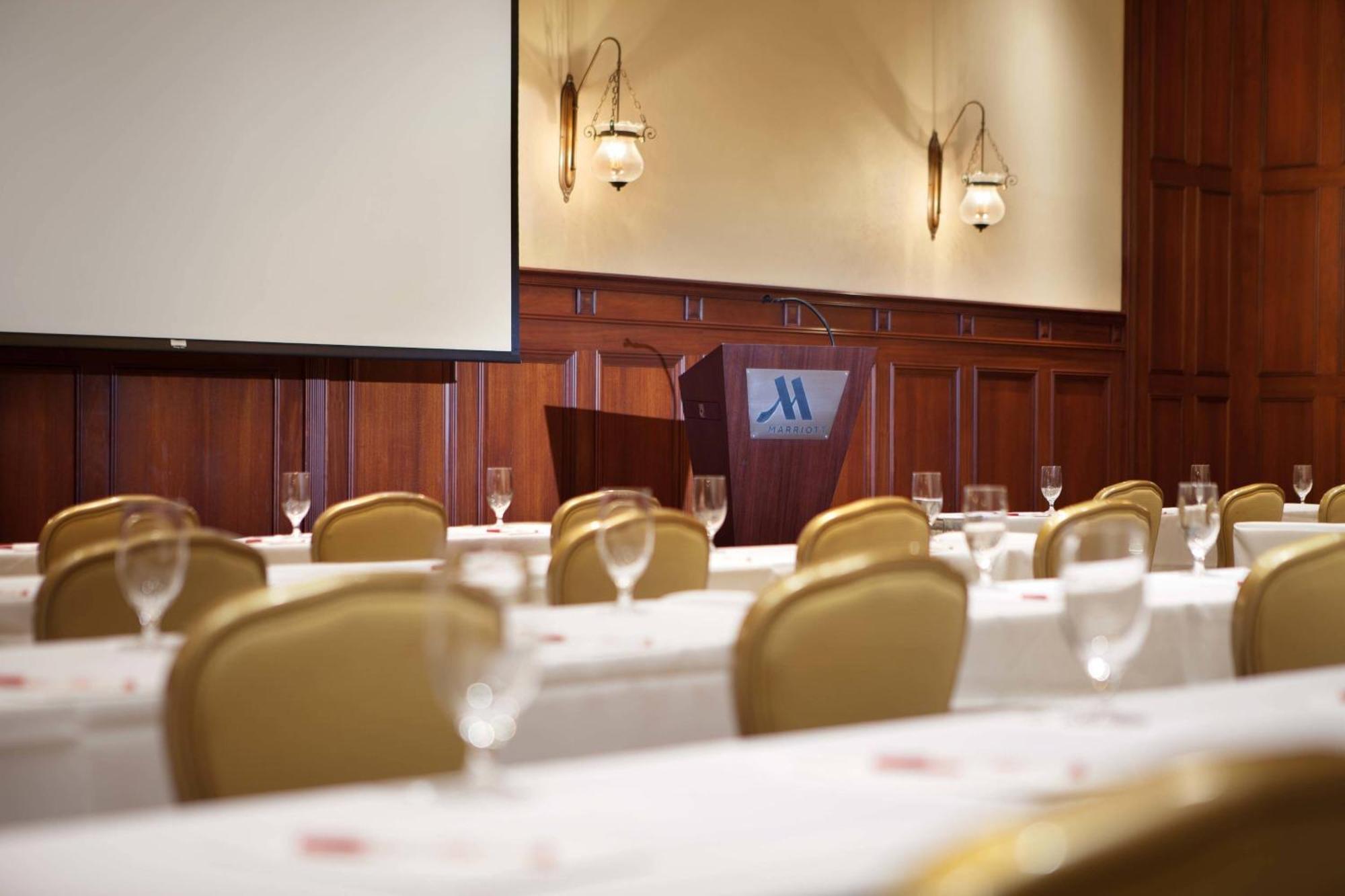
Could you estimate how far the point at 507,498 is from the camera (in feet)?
16.4

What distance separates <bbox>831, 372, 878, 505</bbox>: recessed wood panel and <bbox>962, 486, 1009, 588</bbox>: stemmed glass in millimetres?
5705

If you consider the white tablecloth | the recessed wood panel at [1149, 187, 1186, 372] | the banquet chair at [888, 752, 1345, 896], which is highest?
the recessed wood panel at [1149, 187, 1186, 372]

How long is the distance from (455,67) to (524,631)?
619 cm

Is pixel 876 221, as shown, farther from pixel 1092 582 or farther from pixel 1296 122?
pixel 1092 582

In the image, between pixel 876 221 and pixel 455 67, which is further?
pixel 876 221

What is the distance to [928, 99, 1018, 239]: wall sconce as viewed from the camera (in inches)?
341

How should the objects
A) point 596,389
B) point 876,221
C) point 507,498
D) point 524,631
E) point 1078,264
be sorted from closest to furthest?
1. point 524,631
2. point 507,498
3. point 596,389
4. point 876,221
5. point 1078,264

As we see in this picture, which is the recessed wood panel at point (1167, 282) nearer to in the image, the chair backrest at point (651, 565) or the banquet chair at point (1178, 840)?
the chair backrest at point (651, 565)

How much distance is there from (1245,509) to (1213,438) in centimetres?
497

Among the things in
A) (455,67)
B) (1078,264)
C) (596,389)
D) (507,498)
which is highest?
(455,67)

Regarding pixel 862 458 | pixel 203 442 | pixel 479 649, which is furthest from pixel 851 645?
pixel 862 458

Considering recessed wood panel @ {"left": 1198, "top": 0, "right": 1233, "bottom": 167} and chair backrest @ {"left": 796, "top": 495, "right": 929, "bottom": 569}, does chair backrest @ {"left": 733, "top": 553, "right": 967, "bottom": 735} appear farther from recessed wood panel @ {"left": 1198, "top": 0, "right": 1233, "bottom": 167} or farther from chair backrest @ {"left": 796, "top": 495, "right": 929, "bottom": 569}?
recessed wood panel @ {"left": 1198, "top": 0, "right": 1233, "bottom": 167}

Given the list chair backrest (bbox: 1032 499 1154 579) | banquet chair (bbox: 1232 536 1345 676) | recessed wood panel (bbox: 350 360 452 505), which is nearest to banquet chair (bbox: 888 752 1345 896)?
banquet chair (bbox: 1232 536 1345 676)

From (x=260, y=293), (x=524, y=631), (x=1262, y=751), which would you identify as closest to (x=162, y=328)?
(x=260, y=293)
